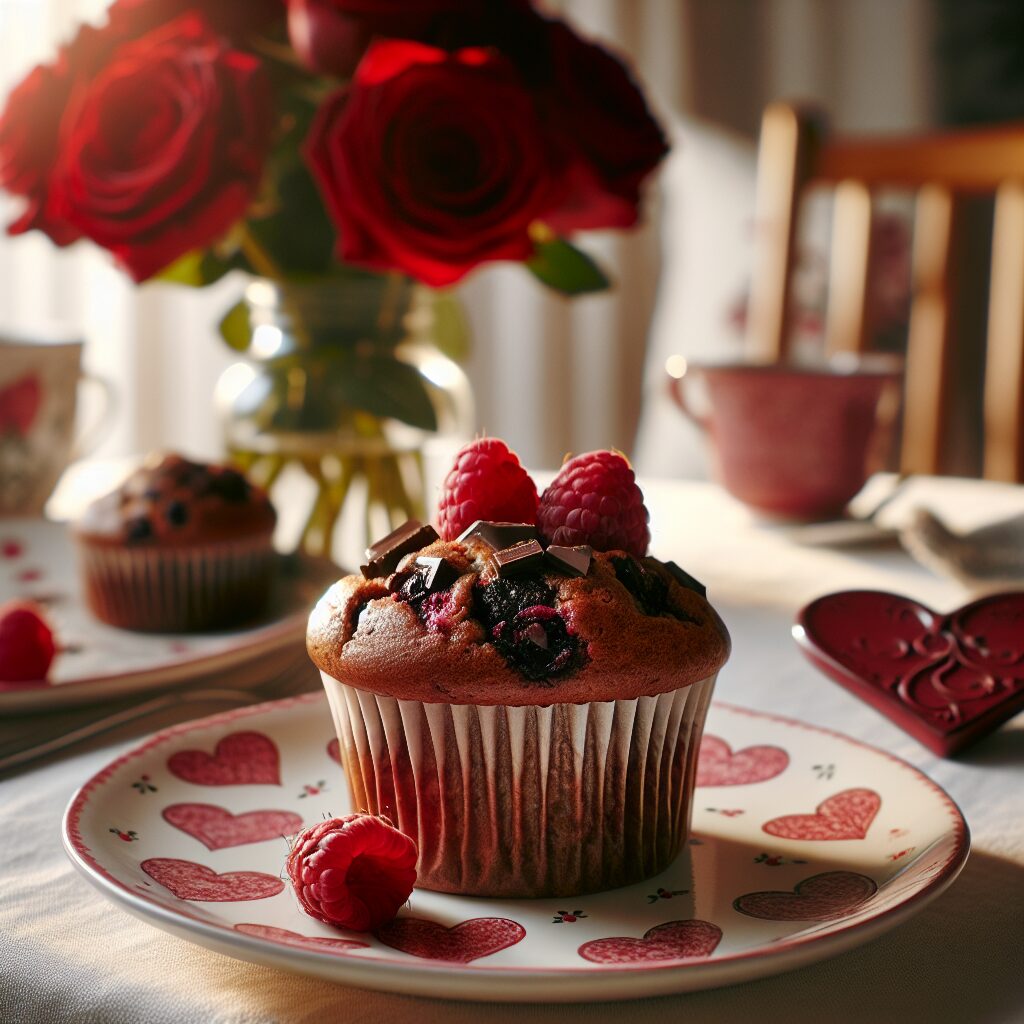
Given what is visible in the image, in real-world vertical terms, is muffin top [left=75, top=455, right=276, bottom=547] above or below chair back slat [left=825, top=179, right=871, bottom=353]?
below

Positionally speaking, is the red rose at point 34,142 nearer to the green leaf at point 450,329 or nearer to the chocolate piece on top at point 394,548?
the green leaf at point 450,329

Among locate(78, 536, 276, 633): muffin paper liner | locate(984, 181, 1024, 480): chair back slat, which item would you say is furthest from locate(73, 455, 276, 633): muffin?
locate(984, 181, 1024, 480): chair back slat

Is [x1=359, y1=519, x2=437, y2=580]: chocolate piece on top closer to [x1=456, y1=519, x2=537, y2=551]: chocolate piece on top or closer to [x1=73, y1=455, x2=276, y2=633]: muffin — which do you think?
[x1=456, y1=519, x2=537, y2=551]: chocolate piece on top

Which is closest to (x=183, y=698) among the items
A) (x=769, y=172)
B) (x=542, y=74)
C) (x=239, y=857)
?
(x=239, y=857)

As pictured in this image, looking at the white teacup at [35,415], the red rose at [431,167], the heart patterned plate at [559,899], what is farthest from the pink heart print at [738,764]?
the white teacup at [35,415]

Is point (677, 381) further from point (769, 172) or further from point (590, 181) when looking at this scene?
point (769, 172)
